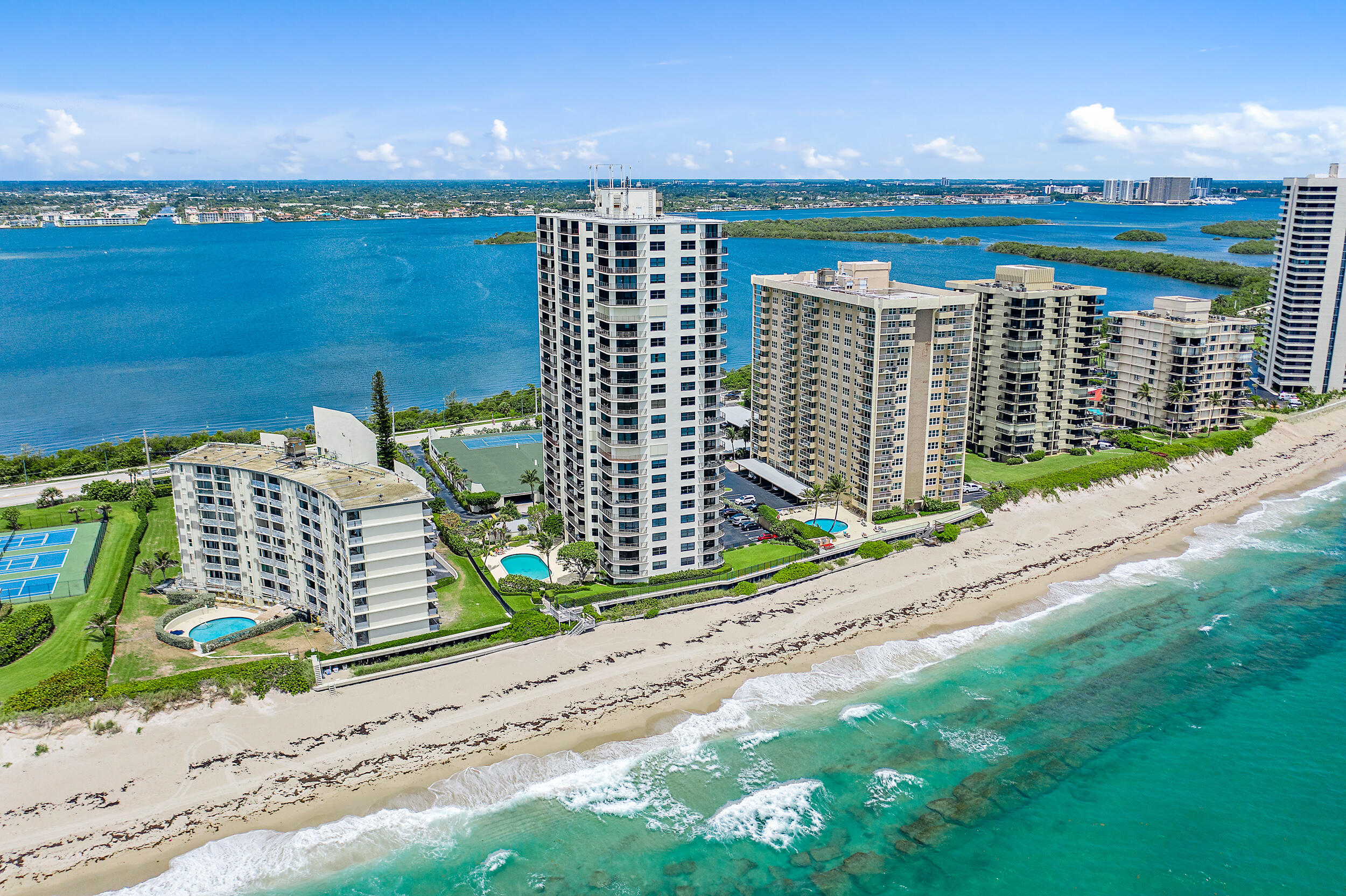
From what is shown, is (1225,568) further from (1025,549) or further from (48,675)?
(48,675)

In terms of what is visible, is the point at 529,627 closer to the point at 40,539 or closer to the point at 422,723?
the point at 422,723

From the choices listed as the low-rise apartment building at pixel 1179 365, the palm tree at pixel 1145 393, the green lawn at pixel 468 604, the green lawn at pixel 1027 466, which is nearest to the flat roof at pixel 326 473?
the green lawn at pixel 468 604

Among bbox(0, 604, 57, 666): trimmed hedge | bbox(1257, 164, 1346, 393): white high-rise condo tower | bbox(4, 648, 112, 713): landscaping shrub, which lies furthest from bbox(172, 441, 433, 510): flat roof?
bbox(1257, 164, 1346, 393): white high-rise condo tower

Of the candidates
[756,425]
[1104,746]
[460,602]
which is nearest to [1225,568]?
[1104,746]

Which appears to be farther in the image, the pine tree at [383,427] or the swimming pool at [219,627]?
the pine tree at [383,427]

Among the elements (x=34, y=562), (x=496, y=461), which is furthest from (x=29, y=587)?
(x=496, y=461)

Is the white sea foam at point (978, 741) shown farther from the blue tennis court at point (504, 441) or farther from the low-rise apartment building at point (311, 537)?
the blue tennis court at point (504, 441)
